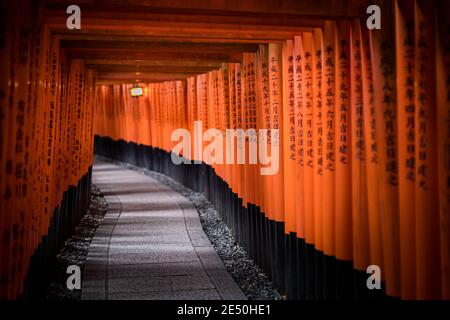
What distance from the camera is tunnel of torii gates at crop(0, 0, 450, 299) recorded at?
473 cm

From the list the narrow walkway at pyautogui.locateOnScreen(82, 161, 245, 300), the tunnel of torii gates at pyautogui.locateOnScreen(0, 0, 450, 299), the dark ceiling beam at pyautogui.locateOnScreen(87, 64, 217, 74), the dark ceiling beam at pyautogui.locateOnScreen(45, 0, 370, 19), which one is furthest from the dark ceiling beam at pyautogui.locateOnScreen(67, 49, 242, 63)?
the dark ceiling beam at pyautogui.locateOnScreen(45, 0, 370, 19)

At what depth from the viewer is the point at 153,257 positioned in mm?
10422

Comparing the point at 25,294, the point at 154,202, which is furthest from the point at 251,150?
the point at 154,202

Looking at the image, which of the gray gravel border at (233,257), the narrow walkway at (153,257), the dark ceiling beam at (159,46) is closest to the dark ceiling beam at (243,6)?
the dark ceiling beam at (159,46)

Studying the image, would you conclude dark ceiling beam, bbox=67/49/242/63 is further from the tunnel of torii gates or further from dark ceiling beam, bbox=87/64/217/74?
dark ceiling beam, bbox=87/64/217/74

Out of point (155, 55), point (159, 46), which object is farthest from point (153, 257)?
point (155, 55)

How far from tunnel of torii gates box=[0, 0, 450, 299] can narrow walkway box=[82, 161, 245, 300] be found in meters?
0.85

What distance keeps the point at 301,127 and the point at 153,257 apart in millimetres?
4459

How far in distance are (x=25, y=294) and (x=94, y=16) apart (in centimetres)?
367

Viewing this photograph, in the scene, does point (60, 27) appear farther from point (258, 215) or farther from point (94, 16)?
point (258, 215)

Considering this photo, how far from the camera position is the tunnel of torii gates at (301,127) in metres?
4.73

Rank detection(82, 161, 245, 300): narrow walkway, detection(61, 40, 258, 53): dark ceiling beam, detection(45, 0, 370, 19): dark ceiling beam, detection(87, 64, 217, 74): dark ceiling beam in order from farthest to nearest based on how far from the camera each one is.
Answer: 1. detection(87, 64, 217, 74): dark ceiling beam
2. detection(61, 40, 258, 53): dark ceiling beam
3. detection(82, 161, 245, 300): narrow walkway
4. detection(45, 0, 370, 19): dark ceiling beam

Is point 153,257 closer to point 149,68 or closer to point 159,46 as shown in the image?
point 159,46
